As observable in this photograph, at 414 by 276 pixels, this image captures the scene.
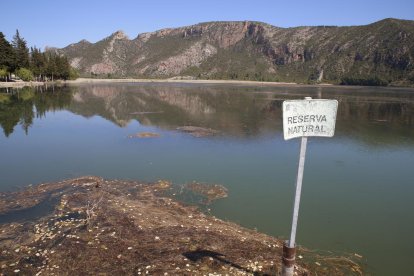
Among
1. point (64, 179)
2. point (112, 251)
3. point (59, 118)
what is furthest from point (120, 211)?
point (59, 118)

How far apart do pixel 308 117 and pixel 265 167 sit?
47.6ft

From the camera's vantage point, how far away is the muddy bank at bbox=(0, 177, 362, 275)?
372 inches

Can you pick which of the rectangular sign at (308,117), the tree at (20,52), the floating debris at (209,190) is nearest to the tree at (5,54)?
the tree at (20,52)

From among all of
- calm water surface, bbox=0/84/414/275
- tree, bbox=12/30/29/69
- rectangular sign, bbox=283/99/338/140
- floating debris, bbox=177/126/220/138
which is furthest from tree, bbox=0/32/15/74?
rectangular sign, bbox=283/99/338/140

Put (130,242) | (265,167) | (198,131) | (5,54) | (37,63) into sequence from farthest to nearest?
(37,63)
(5,54)
(198,131)
(265,167)
(130,242)

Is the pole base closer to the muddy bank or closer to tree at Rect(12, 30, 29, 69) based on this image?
the muddy bank

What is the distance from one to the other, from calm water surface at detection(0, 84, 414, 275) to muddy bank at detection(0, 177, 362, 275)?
1807mm

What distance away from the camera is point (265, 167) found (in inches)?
853

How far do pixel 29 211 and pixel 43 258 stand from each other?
4.34 m

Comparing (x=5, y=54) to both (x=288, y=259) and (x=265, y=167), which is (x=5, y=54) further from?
(x=288, y=259)

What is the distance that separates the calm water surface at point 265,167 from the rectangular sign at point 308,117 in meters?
5.84

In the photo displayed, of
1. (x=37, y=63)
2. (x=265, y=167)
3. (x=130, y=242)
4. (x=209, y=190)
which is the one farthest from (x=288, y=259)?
(x=37, y=63)

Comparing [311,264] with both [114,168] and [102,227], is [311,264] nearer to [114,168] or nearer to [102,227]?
A: [102,227]

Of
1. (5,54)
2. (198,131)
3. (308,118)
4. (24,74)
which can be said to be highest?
(5,54)
